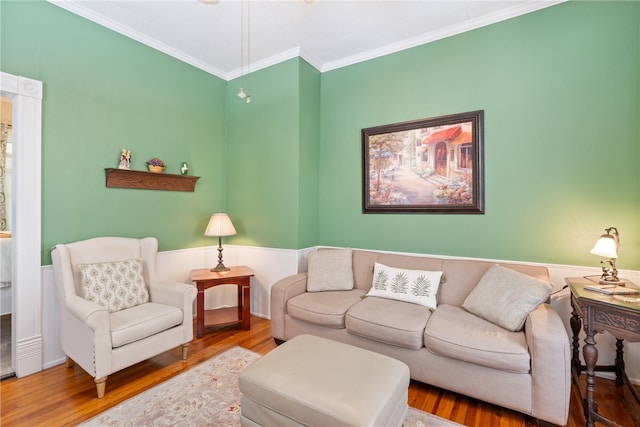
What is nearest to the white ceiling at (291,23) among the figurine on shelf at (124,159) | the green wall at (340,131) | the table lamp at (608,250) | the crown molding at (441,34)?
the crown molding at (441,34)

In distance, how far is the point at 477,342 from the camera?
186cm

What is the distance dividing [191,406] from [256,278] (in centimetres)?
173

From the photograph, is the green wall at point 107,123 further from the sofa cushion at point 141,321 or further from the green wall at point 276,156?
the sofa cushion at point 141,321

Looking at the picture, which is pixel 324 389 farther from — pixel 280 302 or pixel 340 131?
pixel 340 131

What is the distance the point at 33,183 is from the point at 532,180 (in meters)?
4.02

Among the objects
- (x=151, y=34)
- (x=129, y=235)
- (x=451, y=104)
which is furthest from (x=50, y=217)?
(x=451, y=104)

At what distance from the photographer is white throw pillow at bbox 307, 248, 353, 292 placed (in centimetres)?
293

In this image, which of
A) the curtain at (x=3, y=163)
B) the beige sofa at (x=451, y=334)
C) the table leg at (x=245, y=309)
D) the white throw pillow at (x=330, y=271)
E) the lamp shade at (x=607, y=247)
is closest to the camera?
the beige sofa at (x=451, y=334)

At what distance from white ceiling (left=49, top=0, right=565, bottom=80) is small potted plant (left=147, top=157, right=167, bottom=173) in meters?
1.19

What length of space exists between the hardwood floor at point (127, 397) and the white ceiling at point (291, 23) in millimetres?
2970

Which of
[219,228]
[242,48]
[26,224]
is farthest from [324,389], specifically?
[242,48]

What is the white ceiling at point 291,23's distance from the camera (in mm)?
2520

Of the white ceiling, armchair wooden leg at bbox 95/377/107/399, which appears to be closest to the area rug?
armchair wooden leg at bbox 95/377/107/399

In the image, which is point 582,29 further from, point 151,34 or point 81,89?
point 81,89
